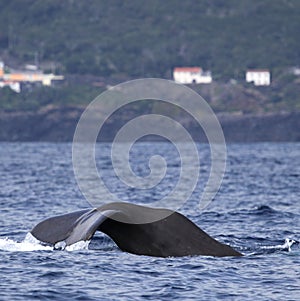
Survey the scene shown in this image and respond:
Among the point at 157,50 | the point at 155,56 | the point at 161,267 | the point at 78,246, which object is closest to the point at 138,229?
the point at 161,267

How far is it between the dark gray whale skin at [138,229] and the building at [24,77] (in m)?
153

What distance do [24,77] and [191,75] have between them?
93.1 feet

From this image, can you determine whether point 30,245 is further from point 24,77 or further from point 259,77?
point 24,77

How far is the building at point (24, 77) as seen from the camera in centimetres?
17138

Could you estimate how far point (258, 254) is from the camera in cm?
1870

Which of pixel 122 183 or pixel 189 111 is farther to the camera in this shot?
pixel 189 111

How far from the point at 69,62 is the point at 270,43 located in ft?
125

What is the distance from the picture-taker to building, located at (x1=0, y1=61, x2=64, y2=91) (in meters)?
171

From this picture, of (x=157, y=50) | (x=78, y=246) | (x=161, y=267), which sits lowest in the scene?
(x=161, y=267)

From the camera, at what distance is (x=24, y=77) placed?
6929 inches

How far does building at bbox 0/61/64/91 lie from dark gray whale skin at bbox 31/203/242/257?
153 metres

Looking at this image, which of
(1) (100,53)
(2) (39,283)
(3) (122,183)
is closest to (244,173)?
→ (3) (122,183)

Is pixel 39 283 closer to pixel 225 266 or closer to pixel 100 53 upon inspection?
pixel 225 266

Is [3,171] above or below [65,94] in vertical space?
below
